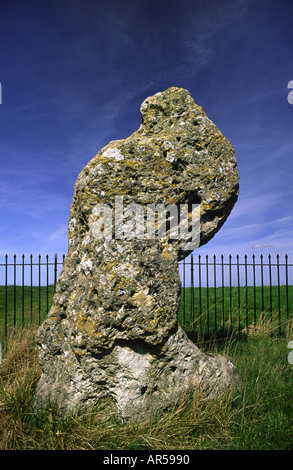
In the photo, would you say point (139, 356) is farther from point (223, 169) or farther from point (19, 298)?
point (19, 298)

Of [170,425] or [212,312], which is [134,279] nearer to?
[170,425]

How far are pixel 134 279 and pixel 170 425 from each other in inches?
54.6

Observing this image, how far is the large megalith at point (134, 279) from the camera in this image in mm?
3221

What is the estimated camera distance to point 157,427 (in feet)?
10.0

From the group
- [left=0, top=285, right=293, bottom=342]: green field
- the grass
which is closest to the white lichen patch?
the grass

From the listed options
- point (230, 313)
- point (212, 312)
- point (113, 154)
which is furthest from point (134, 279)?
point (212, 312)

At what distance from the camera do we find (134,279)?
3.23m

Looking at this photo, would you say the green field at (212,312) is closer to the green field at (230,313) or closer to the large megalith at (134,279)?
the green field at (230,313)

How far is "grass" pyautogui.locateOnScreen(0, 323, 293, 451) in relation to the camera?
294 cm

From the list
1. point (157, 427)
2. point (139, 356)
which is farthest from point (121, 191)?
point (157, 427)

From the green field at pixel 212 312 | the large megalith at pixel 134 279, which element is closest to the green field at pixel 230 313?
the green field at pixel 212 312

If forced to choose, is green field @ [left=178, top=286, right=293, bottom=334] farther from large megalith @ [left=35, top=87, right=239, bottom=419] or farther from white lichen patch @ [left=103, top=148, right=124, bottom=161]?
white lichen patch @ [left=103, top=148, right=124, bottom=161]

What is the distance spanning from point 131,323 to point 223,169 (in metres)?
2.08

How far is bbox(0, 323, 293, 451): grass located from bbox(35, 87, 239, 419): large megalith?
0.14 m
